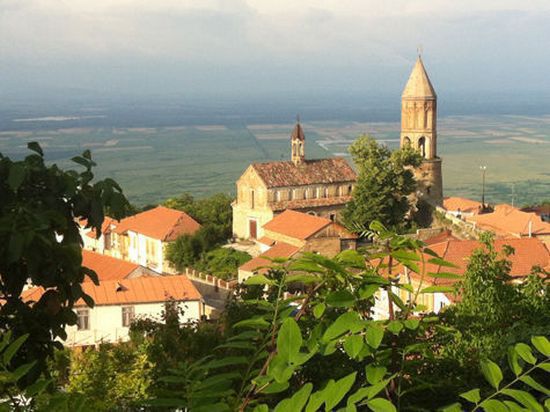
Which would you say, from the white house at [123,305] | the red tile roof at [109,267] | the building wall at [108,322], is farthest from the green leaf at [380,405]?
the red tile roof at [109,267]

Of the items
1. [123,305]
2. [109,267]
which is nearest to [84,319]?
[123,305]

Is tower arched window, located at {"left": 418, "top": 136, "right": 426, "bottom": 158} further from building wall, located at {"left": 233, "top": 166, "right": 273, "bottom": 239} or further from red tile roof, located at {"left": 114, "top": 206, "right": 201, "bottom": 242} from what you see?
red tile roof, located at {"left": 114, "top": 206, "right": 201, "bottom": 242}

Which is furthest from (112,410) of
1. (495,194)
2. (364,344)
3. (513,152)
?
(513,152)

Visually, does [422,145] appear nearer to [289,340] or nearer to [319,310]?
[319,310]

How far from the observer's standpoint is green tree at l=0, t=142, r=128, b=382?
4586mm

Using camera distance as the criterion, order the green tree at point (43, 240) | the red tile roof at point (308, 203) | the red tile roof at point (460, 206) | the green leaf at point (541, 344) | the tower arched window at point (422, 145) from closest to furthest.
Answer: the green leaf at point (541, 344) < the green tree at point (43, 240) < the red tile roof at point (308, 203) < the tower arched window at point (422, 145) < the red tile roof at point (460, 206)

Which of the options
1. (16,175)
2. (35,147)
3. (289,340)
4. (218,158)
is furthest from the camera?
(218,158)

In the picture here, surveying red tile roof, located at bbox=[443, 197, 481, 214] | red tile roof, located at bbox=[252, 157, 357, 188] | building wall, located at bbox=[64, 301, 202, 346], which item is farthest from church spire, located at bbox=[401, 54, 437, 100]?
building wall, located at bbox=[64, 301, 202, 346]

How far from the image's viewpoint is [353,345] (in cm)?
245

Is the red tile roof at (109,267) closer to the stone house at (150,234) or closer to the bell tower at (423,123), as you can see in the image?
the stone house at (150,234)

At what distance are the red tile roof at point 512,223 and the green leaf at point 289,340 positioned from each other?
3953 cm

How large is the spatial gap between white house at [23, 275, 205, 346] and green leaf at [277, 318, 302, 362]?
21589 millimetres

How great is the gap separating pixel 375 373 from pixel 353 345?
221mm

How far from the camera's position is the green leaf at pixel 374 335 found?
2.45m
